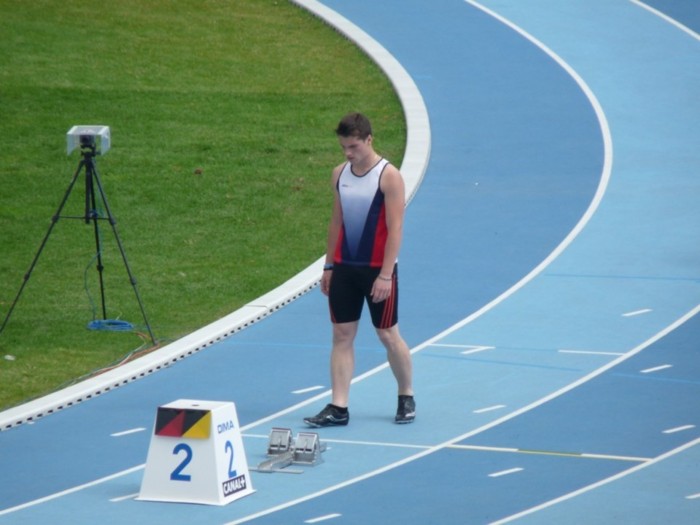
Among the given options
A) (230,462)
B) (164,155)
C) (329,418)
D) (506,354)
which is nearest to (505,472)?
(329,418)

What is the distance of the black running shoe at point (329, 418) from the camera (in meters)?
9.74

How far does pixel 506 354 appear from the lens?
37.4 feet

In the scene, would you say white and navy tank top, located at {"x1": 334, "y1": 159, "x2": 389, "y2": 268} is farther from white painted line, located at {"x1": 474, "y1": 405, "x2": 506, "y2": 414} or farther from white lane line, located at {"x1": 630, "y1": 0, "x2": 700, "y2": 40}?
white lane line, located at {"x1": 630, "y1": 0, "x2": 700, "y2": 40}

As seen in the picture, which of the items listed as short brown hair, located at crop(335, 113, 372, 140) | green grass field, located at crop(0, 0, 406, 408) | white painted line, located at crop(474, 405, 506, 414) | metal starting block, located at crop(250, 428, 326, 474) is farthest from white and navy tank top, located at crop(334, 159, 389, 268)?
green grass field, located at crop(0, 0, 406, 408)

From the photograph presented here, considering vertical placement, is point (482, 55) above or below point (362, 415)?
above

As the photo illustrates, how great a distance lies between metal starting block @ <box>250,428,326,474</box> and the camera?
→ 8.97 meters

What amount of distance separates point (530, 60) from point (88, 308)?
923 cm

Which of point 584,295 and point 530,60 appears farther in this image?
point 530,60

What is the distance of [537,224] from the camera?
14.8 metres

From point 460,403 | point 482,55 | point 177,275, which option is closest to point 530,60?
point 482,55

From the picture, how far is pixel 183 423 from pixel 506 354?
3.62 meters

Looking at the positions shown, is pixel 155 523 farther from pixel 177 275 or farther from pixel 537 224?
pixel 537 224

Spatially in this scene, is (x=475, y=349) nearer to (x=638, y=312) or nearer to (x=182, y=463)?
(x=638, y=312)

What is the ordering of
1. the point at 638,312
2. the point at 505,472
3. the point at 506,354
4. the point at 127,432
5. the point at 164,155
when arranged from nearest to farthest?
the point at 505,472 < the point at 127,432 < the point at 506,354 < the point at 638,312 < the point at 164,155
